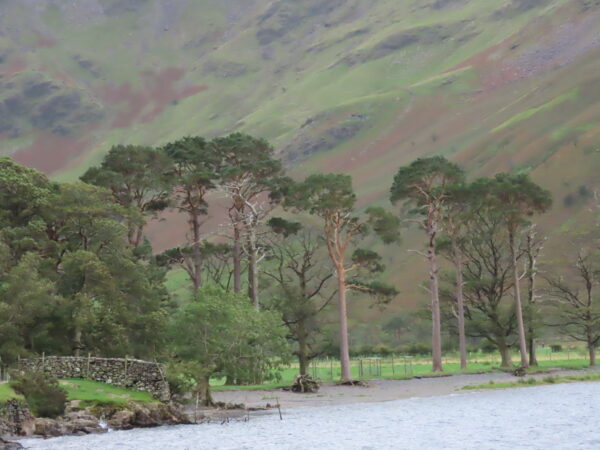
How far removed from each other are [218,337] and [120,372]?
7.84m

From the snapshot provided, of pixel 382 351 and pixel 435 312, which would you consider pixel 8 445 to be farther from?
pixel 382 351

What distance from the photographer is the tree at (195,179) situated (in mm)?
87250

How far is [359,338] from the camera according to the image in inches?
7180

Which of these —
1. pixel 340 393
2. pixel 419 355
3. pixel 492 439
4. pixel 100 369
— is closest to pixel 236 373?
pixel 100 369

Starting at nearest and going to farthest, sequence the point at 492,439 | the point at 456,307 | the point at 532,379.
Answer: the point at 492,439
the point at 532,379
the point at 456,307

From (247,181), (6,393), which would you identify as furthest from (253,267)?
(6,393)

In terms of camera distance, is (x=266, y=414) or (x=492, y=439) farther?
(x=266, y=414)

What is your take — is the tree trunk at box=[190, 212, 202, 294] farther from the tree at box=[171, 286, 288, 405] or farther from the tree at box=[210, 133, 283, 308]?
the tree at box=[171, 286, 288, 405]

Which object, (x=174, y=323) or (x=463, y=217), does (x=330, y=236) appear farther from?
(x=174, y=323)

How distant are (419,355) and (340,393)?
82831 millimetres

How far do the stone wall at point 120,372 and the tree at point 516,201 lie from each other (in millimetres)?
48772

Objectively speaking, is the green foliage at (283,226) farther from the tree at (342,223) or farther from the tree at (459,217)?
the tree at (459,217)

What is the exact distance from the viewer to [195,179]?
85812 millimetres

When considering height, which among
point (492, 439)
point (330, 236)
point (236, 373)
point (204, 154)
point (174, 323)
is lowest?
point (492, 439)
